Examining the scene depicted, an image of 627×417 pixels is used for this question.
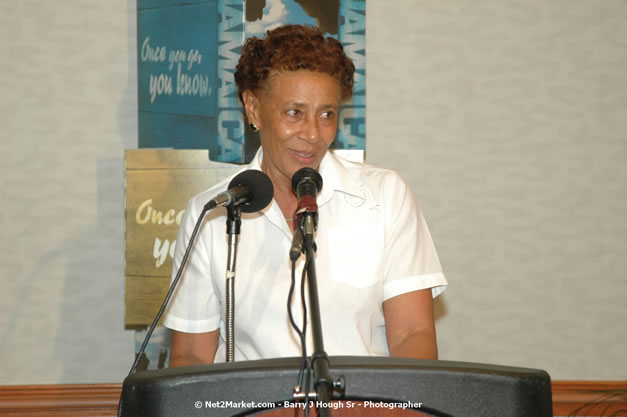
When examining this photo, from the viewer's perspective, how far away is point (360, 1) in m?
2.53

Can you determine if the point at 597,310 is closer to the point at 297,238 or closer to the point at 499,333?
the point at 499,333

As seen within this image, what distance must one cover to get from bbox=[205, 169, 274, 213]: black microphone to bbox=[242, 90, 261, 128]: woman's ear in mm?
576

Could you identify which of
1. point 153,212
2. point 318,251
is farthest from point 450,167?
point 153,212

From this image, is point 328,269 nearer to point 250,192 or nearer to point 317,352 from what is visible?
point 250,192

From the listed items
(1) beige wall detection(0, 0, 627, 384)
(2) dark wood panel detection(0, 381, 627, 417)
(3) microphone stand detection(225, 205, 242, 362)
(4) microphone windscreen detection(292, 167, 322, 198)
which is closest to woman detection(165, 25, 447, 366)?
(3) microphone stand detection(225, 205, 242, 362)

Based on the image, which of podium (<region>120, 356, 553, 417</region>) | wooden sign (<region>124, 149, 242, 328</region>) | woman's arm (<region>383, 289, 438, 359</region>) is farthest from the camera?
wooden sign (<region>124, 149, 242, 328</region>)

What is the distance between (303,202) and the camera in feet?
3.49

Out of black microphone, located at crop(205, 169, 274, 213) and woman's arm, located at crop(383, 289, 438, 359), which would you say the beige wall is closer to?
woman's arm, located at crop(383, 289, 438, 359)

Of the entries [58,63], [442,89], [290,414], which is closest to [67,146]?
[58,63]

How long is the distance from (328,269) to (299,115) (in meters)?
0.41

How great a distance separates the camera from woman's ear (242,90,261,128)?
183 centimetres

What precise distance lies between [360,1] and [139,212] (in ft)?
3.80

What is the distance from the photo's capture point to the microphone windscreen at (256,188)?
1.26 metres

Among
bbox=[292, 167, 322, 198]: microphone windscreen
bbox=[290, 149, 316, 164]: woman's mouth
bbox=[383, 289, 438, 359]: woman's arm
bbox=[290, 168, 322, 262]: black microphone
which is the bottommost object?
bbox=[383, 289, 438, 359]: woman's arm
